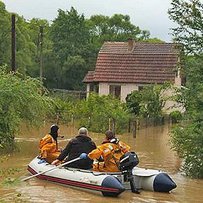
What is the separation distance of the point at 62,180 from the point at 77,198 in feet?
5.05

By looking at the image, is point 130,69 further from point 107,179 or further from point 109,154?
point 107,179

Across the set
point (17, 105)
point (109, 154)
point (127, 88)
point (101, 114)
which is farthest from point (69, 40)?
point (109, 154)

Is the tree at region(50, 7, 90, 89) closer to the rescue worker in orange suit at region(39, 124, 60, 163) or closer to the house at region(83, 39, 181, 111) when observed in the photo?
the house at region(83, 39, 181, 111)

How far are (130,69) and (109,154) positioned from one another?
134ft

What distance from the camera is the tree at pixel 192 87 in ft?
61.8

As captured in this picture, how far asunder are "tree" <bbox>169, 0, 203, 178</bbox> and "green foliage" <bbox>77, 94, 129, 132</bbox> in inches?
625

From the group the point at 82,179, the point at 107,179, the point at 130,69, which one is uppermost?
the point at 130,69

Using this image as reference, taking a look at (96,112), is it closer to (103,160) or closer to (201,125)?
(201,125)

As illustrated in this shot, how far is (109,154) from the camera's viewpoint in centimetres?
1542

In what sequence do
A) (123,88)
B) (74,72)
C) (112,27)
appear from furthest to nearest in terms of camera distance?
(112,27), (74,72), (123,88)

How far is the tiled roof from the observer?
5441cm

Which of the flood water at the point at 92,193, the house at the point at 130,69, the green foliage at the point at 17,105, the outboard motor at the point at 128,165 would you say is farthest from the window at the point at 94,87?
the outboard motor at the point at 128,165

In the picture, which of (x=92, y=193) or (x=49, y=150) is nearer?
(x=92, y=193)

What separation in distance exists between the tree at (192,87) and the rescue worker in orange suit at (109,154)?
12.8 ft
